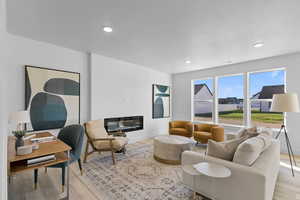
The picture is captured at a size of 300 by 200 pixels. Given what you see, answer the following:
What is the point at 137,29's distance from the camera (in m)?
2.43

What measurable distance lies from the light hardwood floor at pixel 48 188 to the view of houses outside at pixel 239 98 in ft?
6.19

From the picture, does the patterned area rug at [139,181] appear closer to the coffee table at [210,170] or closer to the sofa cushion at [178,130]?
the coffee table at [210,170]

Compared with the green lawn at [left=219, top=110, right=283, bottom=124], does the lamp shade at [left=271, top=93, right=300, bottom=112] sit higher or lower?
higher

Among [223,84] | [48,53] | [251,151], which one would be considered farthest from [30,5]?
[223,84]

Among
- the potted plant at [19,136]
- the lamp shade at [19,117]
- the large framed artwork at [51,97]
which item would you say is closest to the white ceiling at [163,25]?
the large framed artwork at [51,97]

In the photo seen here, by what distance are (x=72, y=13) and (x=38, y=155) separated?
193cm

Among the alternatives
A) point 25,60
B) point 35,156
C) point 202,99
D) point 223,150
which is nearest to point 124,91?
point 25,60

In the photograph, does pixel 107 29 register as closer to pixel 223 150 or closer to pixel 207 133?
pixel 223 150

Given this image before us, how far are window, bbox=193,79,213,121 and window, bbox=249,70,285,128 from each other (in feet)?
4.20

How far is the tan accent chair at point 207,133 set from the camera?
3.81 meters

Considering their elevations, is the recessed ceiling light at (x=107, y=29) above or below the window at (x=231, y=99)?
above

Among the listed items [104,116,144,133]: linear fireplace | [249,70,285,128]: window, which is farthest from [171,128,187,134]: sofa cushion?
[249,70,285,128]: window

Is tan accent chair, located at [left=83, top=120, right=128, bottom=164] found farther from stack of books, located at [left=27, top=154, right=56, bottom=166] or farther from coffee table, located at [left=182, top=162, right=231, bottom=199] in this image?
coffee table, located at [left=182, top=162, right=231, bottom=199]

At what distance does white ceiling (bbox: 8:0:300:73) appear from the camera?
1821 mm
